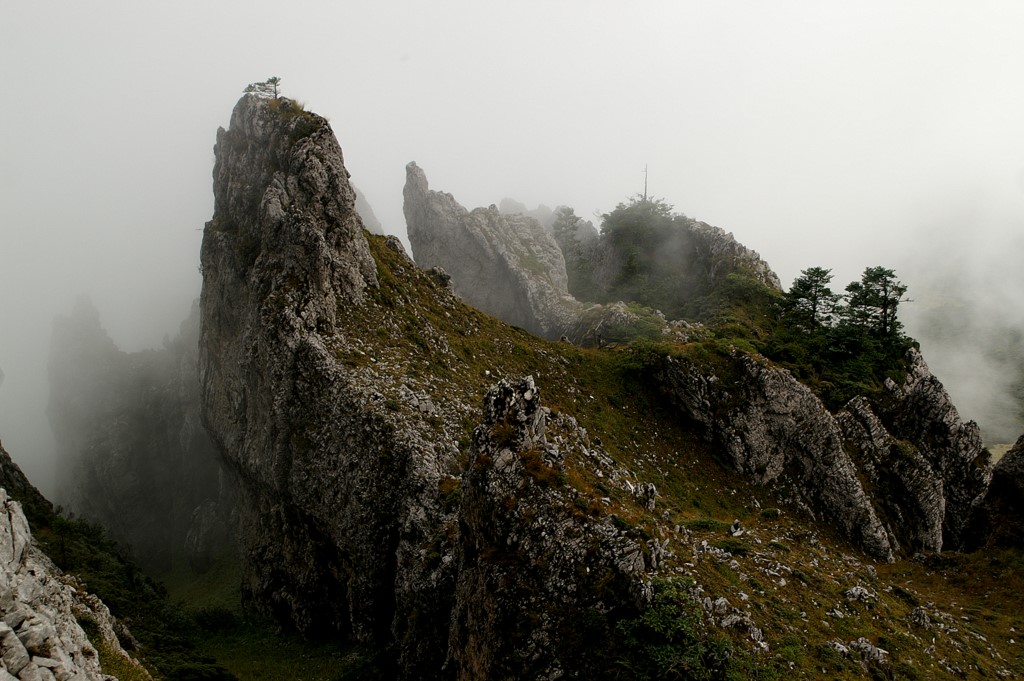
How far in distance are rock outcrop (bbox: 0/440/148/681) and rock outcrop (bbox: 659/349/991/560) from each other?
33747 millimetres

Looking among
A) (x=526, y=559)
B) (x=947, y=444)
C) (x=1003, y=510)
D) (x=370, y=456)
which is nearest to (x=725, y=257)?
(x=947, y=444)

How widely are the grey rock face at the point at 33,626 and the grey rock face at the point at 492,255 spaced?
55174 millimetres

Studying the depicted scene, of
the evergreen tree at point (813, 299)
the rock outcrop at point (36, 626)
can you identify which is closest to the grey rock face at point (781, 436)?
the evergreen tree at point (813, 299)

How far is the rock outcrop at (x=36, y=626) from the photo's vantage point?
11.9 meters

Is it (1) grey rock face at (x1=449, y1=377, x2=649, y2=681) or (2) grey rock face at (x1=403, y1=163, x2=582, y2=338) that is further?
(2) grey rock face at (x1=403, y1=163, x2=582, y2=338)

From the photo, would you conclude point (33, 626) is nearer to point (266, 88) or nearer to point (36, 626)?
point (36, 626)

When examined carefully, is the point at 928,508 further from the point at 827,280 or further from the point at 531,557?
the point at 531,557

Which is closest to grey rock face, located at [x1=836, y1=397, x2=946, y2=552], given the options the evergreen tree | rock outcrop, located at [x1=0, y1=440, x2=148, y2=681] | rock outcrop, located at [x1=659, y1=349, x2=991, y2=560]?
Answer: rock outcrop, located at [x1=659, y1=349, x2=991, y2=560]

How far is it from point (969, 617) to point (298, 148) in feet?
157

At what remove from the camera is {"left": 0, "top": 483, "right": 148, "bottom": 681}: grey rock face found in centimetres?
1190

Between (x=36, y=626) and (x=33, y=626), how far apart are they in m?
0.06

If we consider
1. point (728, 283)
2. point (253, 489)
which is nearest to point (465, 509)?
point (253, 489)

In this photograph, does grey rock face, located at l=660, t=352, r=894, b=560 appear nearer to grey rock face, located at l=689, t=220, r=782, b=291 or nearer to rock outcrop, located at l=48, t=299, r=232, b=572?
grey rock face, located at l=689, t=220, r=782, b=291

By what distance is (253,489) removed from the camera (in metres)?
44.4
